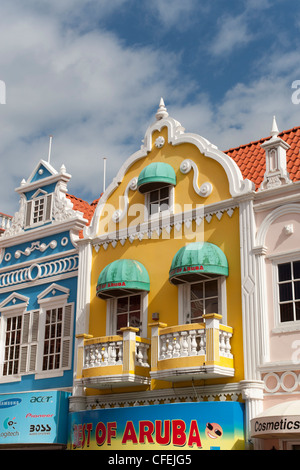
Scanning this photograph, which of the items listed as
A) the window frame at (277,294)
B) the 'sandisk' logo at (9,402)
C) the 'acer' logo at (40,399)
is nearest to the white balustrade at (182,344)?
the window frame at (277,294)

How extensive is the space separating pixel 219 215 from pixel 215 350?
153 inches

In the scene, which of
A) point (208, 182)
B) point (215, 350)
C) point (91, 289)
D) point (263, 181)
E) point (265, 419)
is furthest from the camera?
point (91, 289)

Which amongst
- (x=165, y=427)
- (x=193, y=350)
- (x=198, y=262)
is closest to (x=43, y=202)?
(x=198, y=262)

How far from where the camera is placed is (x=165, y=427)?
609 inches

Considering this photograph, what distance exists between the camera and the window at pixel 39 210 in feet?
72.1

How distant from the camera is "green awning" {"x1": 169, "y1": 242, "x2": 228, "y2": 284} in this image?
53.3ft

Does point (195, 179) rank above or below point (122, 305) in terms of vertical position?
above

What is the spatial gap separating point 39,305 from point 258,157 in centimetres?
846

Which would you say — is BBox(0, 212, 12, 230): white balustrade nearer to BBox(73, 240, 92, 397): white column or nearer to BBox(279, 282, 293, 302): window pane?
BBox(73, 240, 92, 397): white column

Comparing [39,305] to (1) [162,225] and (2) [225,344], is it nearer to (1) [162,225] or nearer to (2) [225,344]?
(1) [162,225]

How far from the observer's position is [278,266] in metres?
16.1
